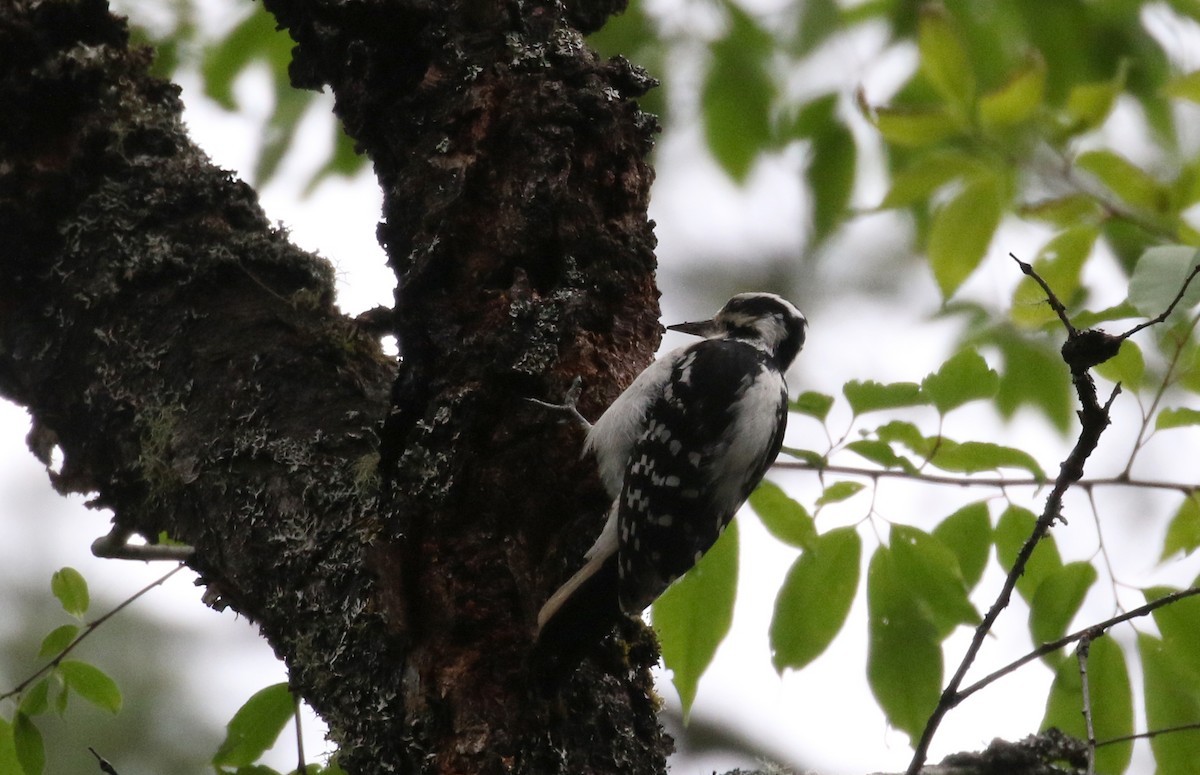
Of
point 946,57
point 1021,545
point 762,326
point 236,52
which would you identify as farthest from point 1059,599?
point 236,52

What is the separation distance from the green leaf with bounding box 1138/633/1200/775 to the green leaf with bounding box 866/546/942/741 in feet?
1.22

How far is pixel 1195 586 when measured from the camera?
211 centimetres

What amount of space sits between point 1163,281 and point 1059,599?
0.64 metres

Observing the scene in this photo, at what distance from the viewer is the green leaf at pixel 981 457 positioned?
2254 mm

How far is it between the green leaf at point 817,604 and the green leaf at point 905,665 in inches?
3.2

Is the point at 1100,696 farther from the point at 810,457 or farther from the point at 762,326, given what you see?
the point at 762,326

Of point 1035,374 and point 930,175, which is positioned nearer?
point 930,175

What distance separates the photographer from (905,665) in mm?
2189

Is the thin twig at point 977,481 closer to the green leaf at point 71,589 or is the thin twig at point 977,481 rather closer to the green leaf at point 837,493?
the green leaf at point 837,493

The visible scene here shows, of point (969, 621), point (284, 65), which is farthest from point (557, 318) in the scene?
point (284, 65)

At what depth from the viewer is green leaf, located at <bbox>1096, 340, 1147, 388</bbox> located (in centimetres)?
206

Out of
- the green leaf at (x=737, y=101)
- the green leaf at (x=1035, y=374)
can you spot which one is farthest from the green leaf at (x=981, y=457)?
the green leaf at (x=737, y=101)

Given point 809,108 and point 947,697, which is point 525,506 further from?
point 809,108

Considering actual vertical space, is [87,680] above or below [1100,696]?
below
